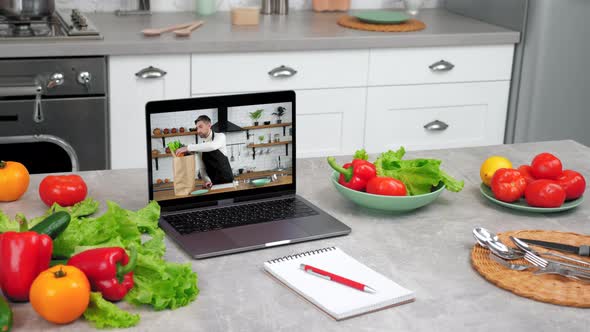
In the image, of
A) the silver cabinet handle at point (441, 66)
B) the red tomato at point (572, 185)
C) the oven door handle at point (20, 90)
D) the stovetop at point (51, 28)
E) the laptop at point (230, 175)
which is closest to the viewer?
the laptop at point (230, 175)

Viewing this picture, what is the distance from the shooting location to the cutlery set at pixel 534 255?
1.63 m

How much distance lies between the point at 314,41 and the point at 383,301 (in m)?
→ 2.08

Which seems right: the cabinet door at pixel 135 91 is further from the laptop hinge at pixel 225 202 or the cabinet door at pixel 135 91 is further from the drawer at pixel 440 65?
the laptop hinge at pixel 225 202

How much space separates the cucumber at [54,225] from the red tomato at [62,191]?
0.37m

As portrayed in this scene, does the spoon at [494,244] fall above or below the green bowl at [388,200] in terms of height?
below

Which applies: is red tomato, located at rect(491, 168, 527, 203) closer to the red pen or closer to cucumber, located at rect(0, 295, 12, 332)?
the red pen

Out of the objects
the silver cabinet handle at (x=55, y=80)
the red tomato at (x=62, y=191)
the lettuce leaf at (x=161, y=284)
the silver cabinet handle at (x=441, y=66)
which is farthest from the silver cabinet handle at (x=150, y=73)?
the lettuce leaf at (x=161, y=284)

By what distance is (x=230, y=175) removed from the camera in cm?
190

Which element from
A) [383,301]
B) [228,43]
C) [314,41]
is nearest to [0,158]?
[228,43]

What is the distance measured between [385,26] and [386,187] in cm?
191

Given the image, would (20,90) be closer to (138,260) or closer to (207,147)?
(207,147)

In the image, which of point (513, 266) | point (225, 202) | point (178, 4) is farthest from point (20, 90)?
point (513, 266)

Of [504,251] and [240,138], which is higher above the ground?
[240,138]

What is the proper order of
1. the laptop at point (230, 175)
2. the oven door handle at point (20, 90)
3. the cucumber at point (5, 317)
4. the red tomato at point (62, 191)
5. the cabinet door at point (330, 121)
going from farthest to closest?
the cabinet door at point (330, 121)
the oven door handle at point (20, 90)
the red tomato at point (62, 191)
the laptop at point (230, 175)
the cucumber at point (5, 317)
